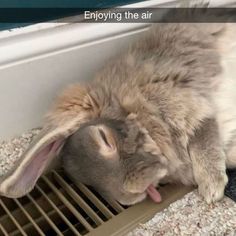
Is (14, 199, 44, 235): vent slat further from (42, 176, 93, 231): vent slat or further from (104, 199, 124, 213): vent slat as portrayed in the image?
(104, 199, 124, 213): vent slat

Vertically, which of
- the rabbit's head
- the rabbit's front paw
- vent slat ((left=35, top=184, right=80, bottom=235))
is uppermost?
the rabbit's head

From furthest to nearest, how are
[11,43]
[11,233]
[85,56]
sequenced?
[85,56], [11,43], [11,233]

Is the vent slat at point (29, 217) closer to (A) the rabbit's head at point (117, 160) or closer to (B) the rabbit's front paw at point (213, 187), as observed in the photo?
(A) the rabbit's head at point (117, 160)

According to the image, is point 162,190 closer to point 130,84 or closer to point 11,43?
point 130,84

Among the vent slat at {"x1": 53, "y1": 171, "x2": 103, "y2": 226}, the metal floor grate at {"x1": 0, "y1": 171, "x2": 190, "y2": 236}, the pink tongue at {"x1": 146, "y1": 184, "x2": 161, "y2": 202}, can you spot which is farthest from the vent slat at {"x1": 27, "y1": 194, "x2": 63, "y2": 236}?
the pink tongue at {"x1": 146, "y1": 184, "x2": 161, "y2": 202}

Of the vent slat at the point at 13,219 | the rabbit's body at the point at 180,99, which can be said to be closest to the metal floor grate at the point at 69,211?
the vent slat at the point at 13,219

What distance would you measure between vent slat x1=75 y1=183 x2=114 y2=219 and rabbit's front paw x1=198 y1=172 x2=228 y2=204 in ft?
0.91

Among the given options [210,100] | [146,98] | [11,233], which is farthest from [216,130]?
[11,233]

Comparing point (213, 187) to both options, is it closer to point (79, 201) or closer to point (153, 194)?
point (153, 194)

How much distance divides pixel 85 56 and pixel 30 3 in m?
0.27

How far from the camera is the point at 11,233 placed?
4.12 feet

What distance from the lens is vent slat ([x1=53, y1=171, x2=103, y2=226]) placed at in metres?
1.26

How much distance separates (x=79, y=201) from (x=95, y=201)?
48 mm

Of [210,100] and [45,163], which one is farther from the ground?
[210,100]
